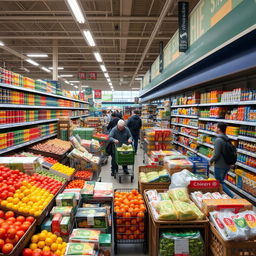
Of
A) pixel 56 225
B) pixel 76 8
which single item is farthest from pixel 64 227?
pixel 76 8

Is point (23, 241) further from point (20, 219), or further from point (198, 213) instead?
point (198, 213)

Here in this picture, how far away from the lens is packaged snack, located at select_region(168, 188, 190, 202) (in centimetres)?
291

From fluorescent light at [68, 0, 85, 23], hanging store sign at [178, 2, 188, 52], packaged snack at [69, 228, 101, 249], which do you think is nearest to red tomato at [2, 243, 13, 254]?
packaged snack at [69, 228, 101, 249]

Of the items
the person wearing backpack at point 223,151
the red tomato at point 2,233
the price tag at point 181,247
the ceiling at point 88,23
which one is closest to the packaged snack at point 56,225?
the red tomato at point 2,233

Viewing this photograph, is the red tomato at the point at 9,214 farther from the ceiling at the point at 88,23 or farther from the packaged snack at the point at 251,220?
the ceiling at the point at 88,23

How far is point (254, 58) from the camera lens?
4.10m

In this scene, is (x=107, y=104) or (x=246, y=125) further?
(x=107, y=104)

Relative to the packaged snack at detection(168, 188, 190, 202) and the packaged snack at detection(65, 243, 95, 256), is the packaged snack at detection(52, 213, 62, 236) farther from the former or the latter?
the packaged snack at detection(168, 188, 190, 202)

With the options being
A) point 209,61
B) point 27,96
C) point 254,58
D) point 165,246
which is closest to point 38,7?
point 27,96

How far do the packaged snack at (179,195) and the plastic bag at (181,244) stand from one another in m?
0.48

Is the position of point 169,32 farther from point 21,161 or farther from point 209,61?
point 21,161

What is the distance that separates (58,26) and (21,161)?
1018cm

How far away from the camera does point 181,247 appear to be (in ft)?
8.10

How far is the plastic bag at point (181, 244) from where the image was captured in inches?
97.1
